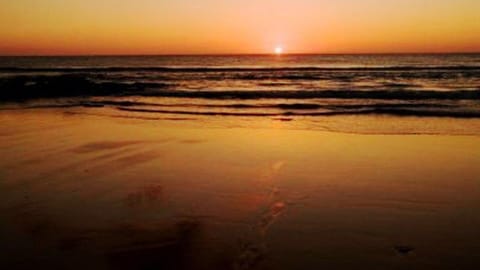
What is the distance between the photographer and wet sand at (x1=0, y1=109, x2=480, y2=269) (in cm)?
466

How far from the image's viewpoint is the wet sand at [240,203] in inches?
184

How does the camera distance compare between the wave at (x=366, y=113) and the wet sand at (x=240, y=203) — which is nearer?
the wet sand at (x=240, y=203)

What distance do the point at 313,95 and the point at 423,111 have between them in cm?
847

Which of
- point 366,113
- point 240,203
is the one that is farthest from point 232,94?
point 240,203

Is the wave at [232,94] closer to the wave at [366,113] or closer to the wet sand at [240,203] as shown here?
the wave at [366,113]

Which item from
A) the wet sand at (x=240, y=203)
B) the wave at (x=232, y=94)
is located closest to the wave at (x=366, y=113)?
the wave at (x=232, y=94)

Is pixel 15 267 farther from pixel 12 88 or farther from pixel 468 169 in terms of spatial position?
pixel 12 88

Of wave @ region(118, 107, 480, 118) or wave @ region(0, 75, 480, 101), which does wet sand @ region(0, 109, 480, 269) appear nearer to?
wave @ region(118, 107, 480, 118)

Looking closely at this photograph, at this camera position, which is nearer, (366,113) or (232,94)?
(366,113)

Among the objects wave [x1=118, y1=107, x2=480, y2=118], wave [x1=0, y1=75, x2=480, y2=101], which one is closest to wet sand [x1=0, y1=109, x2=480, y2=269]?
wave [x1=118, y1=107, x2=480, y2=118]

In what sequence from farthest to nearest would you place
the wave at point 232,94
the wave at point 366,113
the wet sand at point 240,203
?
1. the wave at point 232,94
2. the wave at point 366,113
3. the wet sand at point 240,203

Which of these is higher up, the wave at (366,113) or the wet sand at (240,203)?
the wave at (366,113)

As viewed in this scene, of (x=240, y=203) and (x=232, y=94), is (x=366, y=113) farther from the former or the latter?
(x=240, y=203)

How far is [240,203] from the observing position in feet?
20.5
